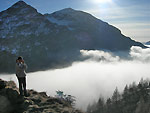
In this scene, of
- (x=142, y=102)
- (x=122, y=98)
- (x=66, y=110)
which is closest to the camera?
(x=66, y=110)

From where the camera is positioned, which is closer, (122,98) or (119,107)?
(119,107)

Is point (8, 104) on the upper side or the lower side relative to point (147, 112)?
upper

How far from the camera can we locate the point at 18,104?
56.1 ft

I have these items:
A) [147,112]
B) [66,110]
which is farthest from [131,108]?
[66,110]

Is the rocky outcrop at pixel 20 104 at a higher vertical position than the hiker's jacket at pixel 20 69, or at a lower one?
lower

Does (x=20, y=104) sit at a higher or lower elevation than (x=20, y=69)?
lower

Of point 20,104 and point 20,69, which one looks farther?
point 20,69

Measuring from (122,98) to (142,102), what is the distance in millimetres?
33569

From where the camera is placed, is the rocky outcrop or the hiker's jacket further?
the hiker's jacket

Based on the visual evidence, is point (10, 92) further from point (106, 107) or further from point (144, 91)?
point (144, 91)

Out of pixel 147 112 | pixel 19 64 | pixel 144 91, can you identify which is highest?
pixel 19 64

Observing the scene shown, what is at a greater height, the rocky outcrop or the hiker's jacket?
the hiker's jacket

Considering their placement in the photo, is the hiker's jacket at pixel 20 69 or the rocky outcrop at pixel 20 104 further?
the hiker's jacket at pixel 20 69

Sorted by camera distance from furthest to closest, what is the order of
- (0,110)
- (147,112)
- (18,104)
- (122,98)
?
(122,98)
(147,112)
(18,104)
(0,110)
